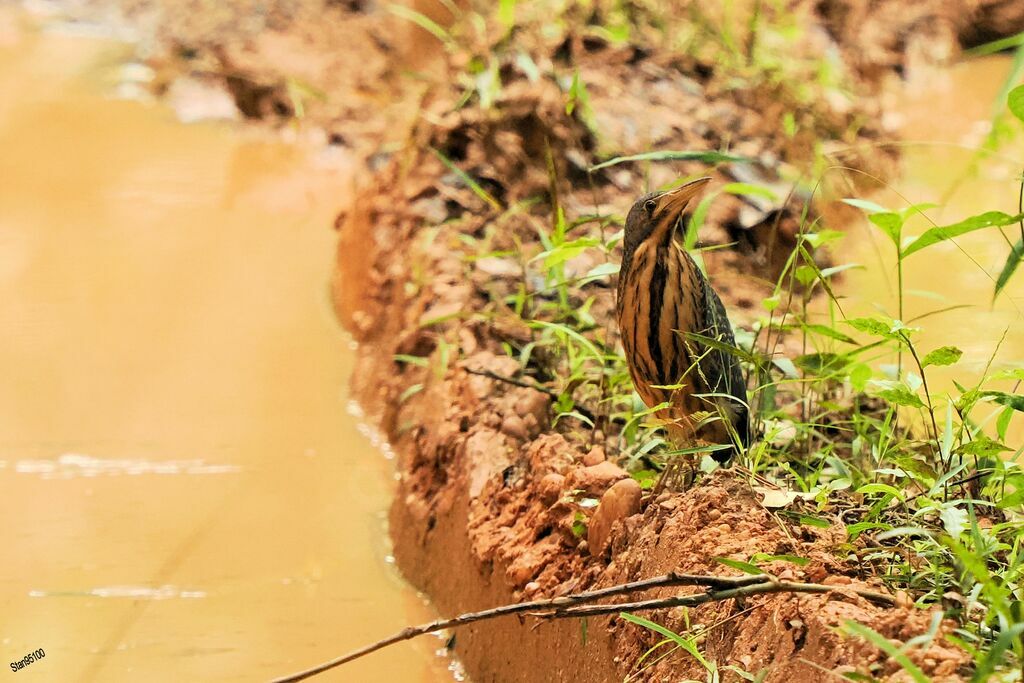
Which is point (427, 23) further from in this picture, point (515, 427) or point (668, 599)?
point (668, 599)

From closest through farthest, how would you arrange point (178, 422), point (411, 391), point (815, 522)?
point (815, 522), point (411, 391), point (178, 422)

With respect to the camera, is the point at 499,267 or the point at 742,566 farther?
the point at 499,267

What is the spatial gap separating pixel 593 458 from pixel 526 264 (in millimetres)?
1051

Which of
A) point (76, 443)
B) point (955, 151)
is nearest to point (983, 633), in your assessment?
point (76, 443)

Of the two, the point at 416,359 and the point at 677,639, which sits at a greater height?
the point at 677,639

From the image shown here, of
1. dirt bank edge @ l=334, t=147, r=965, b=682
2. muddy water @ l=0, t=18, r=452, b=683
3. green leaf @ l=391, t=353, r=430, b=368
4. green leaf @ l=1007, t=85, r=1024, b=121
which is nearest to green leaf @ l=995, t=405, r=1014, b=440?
dirt bank edge @ l=334, t=147, r=965, b=682

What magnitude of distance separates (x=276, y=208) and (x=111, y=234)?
75cm

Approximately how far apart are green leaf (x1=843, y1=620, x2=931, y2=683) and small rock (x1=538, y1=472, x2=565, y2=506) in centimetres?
103

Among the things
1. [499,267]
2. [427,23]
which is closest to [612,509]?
[499,267]

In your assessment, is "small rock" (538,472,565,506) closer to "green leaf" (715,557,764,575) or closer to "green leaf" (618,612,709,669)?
"green leaf" (618,612,709,669)

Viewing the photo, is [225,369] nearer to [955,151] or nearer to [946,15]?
[955,151]

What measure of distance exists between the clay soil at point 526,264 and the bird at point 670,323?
0.76 ft

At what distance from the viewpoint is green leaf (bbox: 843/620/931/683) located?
167cm

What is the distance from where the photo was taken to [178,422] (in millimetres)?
3928
